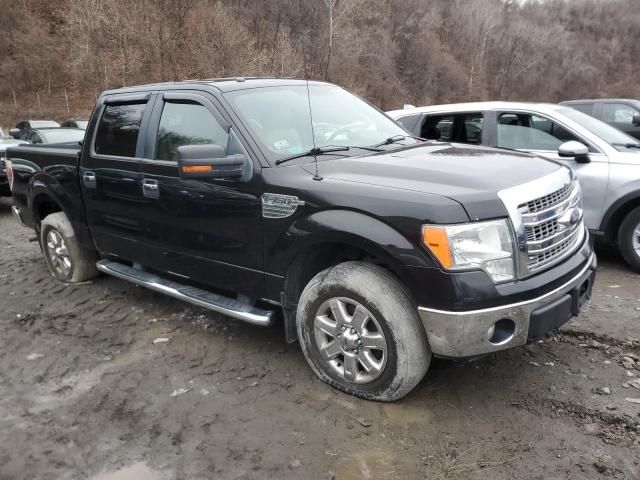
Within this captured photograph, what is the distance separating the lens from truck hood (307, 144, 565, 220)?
2.68 metres

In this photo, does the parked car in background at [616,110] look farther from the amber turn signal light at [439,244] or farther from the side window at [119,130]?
the amber turn signal light at [439,244]

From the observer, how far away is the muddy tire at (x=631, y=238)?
5.25 meters

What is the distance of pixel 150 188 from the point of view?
3.93 metres

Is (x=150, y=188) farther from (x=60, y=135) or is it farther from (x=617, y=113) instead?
(x=617, y=113)

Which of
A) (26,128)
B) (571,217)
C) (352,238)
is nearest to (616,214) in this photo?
(571,217)

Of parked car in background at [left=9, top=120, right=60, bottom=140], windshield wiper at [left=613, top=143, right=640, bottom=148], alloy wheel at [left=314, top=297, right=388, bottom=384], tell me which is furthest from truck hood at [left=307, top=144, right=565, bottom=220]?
parked car in background at [left=9, top=120, right=60, bottom=140]

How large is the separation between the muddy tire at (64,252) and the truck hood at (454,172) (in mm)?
3117

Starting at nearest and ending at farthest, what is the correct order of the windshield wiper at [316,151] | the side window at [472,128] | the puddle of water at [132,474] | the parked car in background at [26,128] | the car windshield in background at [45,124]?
1. the puddle of water at [132,474]
2. the windshield wiper at [316,151]
3. the side window at [472,128]
4. the parked car in background at [26,128]
5. the car windshield in background at [45,124]

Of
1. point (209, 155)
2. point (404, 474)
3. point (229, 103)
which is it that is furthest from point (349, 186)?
point (404, 474)

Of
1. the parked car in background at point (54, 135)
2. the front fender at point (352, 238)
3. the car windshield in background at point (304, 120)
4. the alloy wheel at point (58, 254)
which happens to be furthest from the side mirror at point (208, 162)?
the parked car in background at point (54, 135)

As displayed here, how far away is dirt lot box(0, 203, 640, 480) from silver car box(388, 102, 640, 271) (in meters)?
1.30

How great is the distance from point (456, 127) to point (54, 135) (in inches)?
377

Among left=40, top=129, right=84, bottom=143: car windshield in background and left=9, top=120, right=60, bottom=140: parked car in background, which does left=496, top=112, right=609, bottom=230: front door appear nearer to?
left=40, top=129, right=84, bottom=143: car windshield in background

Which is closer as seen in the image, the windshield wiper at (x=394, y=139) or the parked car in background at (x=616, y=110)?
the windshield wiper at (x=394, y=139)
